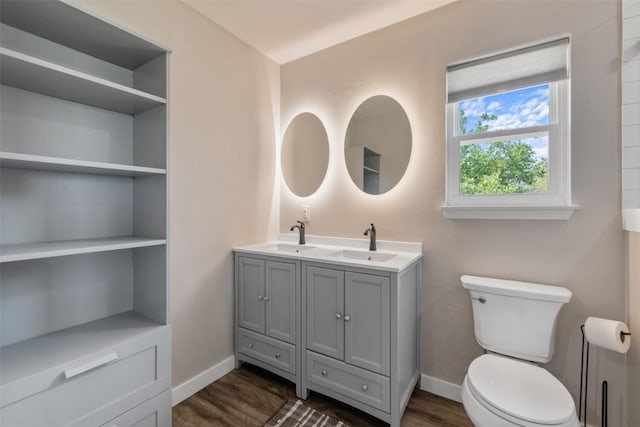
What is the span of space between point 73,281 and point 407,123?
2.19 metres

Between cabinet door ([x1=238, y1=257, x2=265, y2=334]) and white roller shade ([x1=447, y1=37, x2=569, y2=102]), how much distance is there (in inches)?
71.4

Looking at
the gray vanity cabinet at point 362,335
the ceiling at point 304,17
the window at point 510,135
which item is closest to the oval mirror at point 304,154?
the ceiling at point 304,17

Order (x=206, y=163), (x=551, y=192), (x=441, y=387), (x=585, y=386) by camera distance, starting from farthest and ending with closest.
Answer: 1. (x=206, y=163)
2. (x=441, y=387)
3. (x=551, y=192)
4. (x=585, y=386)

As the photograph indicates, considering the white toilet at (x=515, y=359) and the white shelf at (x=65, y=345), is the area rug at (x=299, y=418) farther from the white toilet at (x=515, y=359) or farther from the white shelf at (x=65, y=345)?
the white shelf at (x=65, y=345)

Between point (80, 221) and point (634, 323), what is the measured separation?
2717 millimetres

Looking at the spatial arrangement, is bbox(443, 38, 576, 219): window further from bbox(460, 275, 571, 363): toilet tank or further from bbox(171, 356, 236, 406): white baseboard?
bbox(171, 356, 236, 406): white baseboard

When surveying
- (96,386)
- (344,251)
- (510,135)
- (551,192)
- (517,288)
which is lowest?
(96,386)

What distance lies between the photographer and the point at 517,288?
1552 millimetres

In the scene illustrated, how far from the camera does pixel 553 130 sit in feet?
5.34

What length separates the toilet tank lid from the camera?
1.47 metres

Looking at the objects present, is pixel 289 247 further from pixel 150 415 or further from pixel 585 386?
pixel 585 386

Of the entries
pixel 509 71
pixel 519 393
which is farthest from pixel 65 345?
pixel 509 71

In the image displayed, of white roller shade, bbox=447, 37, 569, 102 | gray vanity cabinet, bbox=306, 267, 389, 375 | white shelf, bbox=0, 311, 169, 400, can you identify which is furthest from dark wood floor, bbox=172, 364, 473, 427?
white roller shade, bbox=447, 37, 569, 102

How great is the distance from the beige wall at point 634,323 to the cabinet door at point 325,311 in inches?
55.1
